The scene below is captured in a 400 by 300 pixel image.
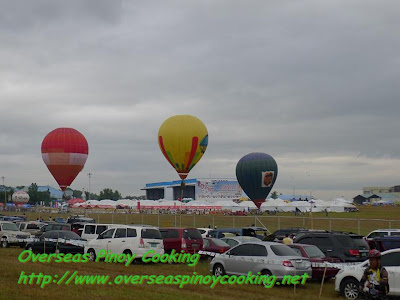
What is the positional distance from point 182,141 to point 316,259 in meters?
35.2

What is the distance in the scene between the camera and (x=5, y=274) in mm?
19328

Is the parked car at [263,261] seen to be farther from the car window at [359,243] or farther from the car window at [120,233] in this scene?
the car window at [120,233]

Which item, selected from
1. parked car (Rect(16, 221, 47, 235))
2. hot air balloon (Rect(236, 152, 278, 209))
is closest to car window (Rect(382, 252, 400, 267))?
parked car (Rect(16, 221, 47, 235))

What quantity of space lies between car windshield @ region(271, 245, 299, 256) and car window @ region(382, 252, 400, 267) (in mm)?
3442

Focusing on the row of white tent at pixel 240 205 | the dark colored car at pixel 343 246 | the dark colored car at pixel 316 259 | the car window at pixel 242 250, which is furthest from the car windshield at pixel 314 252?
the row of white tent at pixel 240 205

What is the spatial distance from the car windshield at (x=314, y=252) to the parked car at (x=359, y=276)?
3.31m

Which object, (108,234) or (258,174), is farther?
(258,174)

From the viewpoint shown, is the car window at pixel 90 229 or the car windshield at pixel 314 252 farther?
the car window at pixel 90 229

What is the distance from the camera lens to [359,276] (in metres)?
16.6

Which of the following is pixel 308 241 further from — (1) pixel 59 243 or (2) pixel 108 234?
(1) pixel 59 243

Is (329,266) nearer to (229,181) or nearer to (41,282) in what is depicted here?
(41,282)

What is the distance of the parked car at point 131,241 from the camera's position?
24.5 metres

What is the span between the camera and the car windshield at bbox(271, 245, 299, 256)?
62.6 ft

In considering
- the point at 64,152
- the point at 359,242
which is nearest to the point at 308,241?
the point at 359,242
